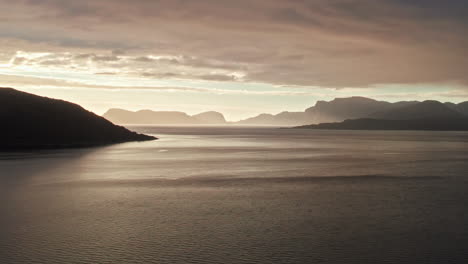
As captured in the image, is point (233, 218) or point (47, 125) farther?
point (47, 125)

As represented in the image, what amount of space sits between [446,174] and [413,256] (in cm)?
3961

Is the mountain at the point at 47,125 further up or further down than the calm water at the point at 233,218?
further up

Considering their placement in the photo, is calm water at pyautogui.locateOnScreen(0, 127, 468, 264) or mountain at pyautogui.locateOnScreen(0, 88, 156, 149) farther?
mountain at pyautogui.locateOnScreen(0, 88, 156, 149)

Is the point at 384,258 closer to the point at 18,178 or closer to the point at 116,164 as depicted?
the point at 18,178

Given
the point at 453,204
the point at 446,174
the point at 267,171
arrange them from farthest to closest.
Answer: the point at 267,171 → the point at 446,174 → the point at 453,204

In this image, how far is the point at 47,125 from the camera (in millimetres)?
122688

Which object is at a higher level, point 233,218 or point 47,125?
point 47,125

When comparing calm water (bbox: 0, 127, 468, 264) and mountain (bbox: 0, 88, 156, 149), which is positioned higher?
mountain (bbox: 0, 88, 156, 149)

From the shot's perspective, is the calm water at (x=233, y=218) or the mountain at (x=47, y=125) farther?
the mountain at (x=47, y=125)

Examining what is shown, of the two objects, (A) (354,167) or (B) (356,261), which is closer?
(B) (356,261)

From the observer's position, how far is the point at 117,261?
1973cm

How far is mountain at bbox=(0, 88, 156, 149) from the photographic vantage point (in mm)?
111500

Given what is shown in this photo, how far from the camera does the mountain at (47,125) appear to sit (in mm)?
111500

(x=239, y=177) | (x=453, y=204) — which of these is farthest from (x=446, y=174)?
(x=239, y=177)
